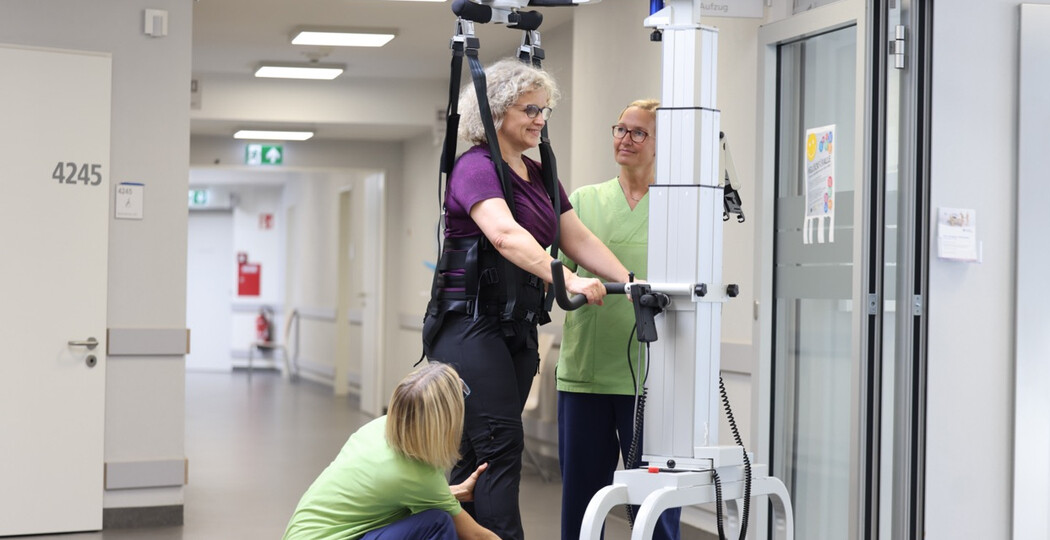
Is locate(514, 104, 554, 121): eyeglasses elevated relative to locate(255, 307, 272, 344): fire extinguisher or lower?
elevated

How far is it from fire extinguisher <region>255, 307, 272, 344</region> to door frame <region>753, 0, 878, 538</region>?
13.7m

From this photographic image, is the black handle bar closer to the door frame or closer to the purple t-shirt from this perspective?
the purple t-shirt

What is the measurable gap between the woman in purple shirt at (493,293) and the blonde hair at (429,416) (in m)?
0.08

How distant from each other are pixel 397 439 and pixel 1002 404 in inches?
80.1

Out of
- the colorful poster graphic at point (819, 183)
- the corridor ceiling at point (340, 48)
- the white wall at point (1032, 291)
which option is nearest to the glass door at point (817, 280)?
the colorful poster graphic at point (819, 183)

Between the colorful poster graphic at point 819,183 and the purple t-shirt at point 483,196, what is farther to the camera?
the colorful poster graphic at point 819,183

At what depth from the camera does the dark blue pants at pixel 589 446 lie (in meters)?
3.19

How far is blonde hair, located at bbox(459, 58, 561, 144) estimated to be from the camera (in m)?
2.75

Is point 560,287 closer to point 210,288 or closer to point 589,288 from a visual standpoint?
point 589,288

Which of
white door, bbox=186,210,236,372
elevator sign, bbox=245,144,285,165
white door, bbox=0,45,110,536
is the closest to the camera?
white door, bbox=0,45,110,536

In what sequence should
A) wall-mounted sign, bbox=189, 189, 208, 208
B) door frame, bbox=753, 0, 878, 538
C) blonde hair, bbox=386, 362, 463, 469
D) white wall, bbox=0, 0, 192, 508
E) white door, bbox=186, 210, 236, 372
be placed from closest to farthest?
blonde hair, bbox=386, 362, 463, 469 < door frame, bbox=753, 0, 878, 538 < white wall, bbox=0, 0, 192, 508 < white door, bbox=186, 210, 236, 372 < wall-mounted sign, bbox=189, 189, 208, 208

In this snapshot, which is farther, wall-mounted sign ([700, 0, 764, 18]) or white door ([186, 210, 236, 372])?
white door ([186, 210, 236, 372])

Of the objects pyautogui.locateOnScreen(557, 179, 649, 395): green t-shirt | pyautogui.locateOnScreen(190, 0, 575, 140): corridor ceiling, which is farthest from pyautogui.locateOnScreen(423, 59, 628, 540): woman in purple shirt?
pyautogui.locateOnScreen(190, 0, 575, 140): corridor ceiling

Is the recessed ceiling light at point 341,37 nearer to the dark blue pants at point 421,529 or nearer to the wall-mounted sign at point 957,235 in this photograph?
the wall-mounted sign at point 957,235
